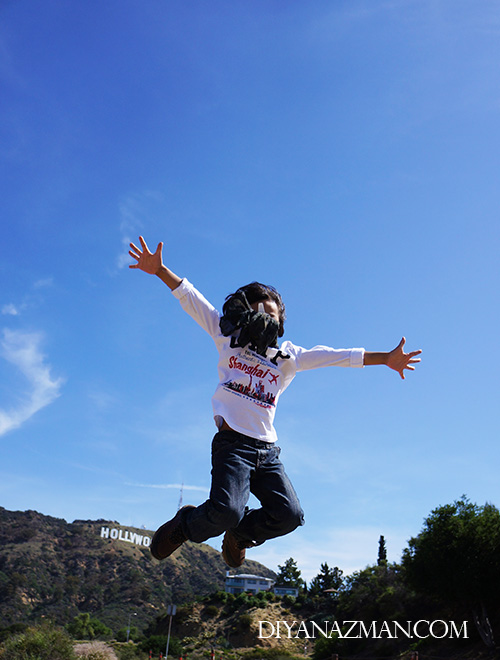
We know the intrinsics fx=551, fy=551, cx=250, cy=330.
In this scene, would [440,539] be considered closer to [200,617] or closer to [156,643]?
[156,643]

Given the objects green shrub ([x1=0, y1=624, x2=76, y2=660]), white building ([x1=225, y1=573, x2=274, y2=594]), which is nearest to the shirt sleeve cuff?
green shrub ([x1=0, y1=624, x2=76, y2=660])

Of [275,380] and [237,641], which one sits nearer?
[275,380]

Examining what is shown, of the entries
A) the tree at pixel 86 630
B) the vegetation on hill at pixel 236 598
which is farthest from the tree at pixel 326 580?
the tree at pixel 86 630

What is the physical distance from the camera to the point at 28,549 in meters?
76.1

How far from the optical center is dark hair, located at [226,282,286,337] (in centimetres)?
437

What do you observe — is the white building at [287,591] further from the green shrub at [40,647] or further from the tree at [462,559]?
the green shrub at [40,647]

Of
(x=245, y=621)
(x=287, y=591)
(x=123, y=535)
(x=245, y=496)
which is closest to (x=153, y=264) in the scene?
(x=245, y=496)

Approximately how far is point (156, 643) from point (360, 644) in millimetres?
15079

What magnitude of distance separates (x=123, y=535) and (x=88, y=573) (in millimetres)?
15184

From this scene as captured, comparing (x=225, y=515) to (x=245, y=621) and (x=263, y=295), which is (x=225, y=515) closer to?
(x=263, y=295)

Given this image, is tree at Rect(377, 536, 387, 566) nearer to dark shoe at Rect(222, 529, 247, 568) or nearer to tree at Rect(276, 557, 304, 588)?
tree at Rect(276, 557, 304, 588)

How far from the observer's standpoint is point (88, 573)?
2916 inches

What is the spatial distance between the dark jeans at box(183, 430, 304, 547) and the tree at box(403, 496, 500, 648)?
2938 cm

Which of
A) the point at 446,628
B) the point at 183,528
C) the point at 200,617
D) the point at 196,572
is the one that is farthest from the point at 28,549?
the point at 183,528
